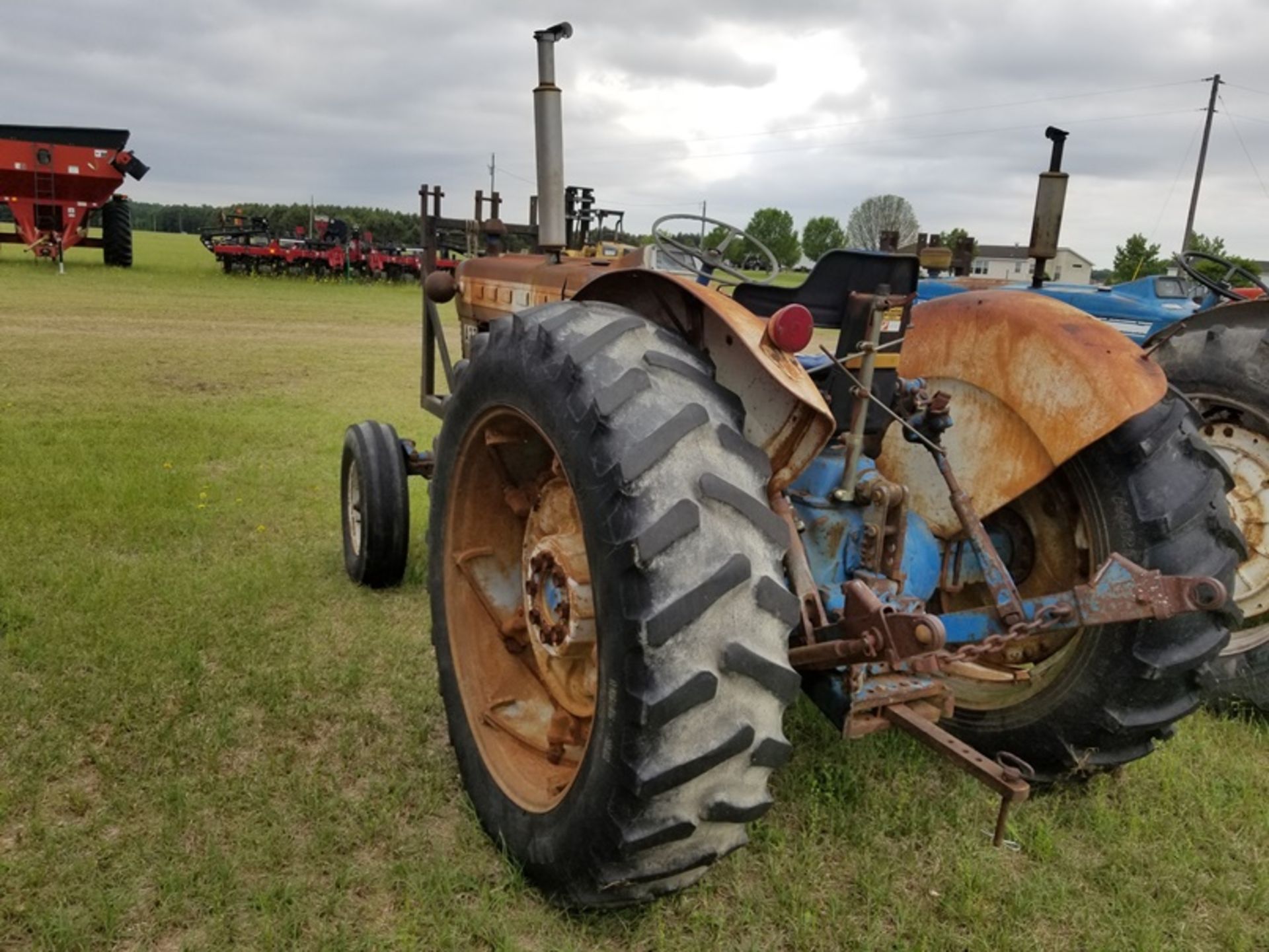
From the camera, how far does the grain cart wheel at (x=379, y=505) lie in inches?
163

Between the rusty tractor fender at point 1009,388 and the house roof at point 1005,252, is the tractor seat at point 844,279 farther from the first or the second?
the house roof at point 1005,252

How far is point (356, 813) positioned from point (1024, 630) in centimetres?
181

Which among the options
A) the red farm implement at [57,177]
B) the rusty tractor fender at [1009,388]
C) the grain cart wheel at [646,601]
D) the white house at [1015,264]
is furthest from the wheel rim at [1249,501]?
the white house at [1015,264]

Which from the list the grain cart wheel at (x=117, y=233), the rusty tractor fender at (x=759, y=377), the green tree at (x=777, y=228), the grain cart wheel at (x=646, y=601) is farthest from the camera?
the green tree at (x=777, y=228)

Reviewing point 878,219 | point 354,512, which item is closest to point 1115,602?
point 354,512

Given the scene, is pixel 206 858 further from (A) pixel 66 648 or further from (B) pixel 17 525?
(B) pixel 17 525

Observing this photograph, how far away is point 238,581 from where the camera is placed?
13.9ft

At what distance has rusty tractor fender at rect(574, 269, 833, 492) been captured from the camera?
2.00 metres

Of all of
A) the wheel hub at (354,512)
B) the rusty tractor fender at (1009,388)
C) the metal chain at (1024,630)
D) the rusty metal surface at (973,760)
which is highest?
the rusty tractor fender at (1009,388)

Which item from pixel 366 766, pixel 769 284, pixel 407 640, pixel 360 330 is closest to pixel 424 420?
pixel 407 640

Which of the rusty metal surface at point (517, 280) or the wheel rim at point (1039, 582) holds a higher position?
the rusty metal surface at point (517, 280)

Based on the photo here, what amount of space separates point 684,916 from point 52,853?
1574 mm

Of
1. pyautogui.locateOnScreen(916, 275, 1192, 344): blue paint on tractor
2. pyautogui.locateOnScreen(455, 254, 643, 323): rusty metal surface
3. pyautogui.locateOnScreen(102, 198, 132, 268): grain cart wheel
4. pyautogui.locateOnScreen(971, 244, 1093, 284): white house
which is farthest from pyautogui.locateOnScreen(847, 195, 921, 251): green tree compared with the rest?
pyautogui.locateOnScreen(971, 244, 1093, 284): white house

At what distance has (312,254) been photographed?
85.2 feet
